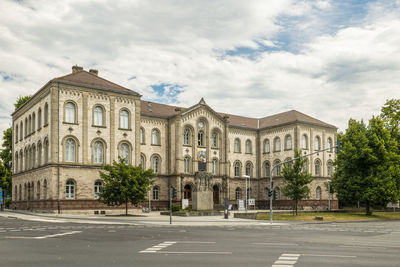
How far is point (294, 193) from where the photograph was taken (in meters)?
47.6

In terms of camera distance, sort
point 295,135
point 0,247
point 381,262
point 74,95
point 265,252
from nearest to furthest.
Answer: point 381,262, point 265,252, point 0,247, point 74,95, point 295,135

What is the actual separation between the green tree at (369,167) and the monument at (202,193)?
15.0 m

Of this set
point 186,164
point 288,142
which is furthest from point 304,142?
point 186,164

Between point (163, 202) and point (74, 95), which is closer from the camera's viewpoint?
point (74, 95)

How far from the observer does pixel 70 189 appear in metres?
49.6

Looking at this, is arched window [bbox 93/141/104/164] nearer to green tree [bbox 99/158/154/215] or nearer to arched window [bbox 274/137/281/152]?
green tree [bbox 99/158/154/215]

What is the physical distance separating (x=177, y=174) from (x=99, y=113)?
47.3ft

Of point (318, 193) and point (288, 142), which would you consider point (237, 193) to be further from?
point (318, 193)

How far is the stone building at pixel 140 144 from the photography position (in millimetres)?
49938

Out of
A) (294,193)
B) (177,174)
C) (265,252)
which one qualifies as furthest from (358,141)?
(265,252)

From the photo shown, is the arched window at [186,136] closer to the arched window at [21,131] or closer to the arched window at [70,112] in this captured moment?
the arched window at [70,112]

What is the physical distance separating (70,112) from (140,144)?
38.4ft

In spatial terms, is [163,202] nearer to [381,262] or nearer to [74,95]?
[74,95]

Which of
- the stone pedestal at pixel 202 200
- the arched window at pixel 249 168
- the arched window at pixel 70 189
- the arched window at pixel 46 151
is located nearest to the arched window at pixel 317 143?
the arched window at pixel 249 168
